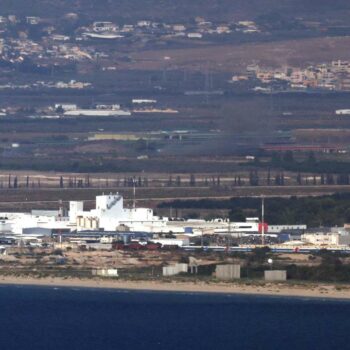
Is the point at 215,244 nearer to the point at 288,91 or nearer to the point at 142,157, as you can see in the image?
the point at 142,157

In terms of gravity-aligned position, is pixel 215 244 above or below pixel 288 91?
below

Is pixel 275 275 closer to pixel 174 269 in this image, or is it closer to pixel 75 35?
pixel 174 269

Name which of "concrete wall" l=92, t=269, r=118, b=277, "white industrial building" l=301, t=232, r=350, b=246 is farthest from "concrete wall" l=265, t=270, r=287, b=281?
"white industrial building" l=301, t=232, r=350, b=246

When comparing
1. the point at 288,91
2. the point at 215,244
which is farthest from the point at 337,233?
the point at 288,91

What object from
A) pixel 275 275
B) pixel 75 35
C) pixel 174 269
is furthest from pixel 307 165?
pixel 75 35

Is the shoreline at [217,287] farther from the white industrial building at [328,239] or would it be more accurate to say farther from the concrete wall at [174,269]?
the white industrial building at [328,239]
